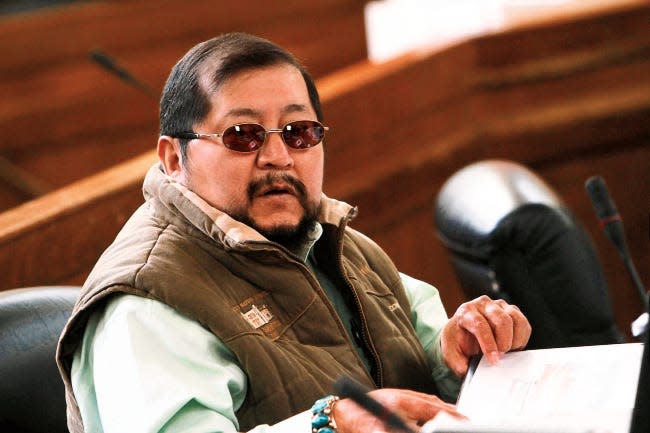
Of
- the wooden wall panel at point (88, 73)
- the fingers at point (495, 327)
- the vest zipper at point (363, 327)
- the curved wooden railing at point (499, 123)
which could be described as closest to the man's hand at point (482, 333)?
the fingers at point (495, 327)

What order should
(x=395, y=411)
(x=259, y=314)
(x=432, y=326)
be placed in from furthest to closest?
1. (x=432, y=326)
2. (x=259, y=314)
3. (x=395, y=411)

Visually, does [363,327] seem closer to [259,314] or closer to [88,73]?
[259,314]

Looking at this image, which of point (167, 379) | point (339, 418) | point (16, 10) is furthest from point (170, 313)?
point (16, 10)

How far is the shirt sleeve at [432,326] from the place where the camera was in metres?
1.63

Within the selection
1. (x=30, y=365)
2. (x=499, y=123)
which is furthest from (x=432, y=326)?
(x=499, y=123)

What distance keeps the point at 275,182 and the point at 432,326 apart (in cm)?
40

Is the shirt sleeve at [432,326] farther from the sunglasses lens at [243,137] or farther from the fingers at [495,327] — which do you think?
the sunglasses lens at [243,137]

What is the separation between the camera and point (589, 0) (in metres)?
4.11

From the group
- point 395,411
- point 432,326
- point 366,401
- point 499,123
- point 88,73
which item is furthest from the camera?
point 88,73

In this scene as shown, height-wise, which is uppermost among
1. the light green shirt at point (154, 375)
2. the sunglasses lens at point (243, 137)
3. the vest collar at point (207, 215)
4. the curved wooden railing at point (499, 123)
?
the sunglasses lens at point (243, 137)

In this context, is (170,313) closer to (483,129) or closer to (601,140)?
(483,129)

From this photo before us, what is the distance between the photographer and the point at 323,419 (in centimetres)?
124

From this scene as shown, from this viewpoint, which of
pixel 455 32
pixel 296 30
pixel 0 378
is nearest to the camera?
pixel 0 378

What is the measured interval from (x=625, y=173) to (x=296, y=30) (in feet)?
5.13
